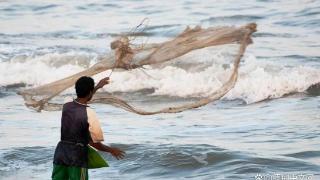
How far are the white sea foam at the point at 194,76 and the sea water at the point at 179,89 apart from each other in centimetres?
2

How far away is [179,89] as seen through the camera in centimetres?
1483

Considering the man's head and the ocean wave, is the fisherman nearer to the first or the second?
the man's head

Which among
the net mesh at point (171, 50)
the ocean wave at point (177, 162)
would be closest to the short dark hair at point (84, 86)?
the net mesh at point (171, 50)

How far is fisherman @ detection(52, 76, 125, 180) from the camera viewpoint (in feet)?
20.1

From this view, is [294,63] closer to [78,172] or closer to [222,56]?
[222,56]

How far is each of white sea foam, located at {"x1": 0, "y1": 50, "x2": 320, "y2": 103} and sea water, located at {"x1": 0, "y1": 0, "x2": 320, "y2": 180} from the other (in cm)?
2

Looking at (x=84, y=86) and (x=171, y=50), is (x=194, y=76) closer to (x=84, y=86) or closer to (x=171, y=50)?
(x=171, y=50)

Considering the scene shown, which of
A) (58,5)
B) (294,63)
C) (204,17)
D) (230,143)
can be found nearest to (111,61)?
(230,143)

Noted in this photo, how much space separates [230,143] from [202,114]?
2229 millimetres

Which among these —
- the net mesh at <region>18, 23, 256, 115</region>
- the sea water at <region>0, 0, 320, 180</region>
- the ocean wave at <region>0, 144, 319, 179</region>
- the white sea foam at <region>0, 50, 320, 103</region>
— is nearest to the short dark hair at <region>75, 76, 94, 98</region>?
the net mesh at <region>18, 23, 256, 115</region>

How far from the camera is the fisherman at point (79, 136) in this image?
6117 millimetres

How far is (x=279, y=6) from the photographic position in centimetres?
2280

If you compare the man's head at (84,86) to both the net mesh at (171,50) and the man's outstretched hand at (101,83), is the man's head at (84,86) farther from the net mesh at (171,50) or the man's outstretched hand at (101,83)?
the net mesh at (171,50)

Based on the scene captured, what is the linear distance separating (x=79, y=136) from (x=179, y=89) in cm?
870
